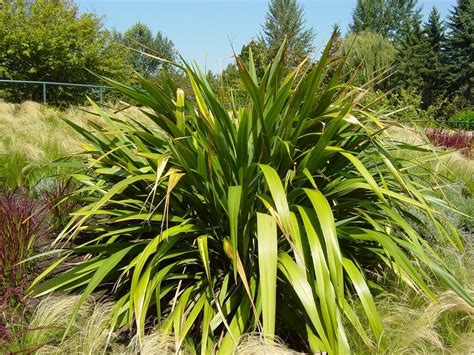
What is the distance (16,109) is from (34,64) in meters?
10.2

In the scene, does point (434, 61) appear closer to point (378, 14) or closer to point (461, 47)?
point (461, 47)

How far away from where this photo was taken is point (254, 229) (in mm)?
2406

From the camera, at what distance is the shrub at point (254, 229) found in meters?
2.05

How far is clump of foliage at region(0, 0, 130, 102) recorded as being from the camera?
60.8 feet

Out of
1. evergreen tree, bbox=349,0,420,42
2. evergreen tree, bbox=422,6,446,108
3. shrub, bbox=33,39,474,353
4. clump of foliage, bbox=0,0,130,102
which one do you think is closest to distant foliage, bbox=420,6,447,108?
evergreen tree, bbox=422,6,446,108

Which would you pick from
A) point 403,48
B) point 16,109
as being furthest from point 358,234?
point 403,48

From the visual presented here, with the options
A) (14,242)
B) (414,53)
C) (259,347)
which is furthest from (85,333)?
(414,53)

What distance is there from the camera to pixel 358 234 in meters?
2.44

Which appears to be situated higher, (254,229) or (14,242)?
(254,229)

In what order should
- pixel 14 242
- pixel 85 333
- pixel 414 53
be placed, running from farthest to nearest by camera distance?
pixel 414 53 < pixel 14 242 < pixel 85 333

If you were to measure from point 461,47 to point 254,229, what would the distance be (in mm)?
49427

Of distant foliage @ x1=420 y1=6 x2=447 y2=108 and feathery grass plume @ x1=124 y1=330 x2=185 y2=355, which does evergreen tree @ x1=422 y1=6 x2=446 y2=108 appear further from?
feathery grass plume @ x1=124 y1=330 x2=185 y2=355

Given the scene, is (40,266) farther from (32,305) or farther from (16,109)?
(16,109)

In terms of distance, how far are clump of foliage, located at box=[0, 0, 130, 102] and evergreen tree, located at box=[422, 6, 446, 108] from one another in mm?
33949
